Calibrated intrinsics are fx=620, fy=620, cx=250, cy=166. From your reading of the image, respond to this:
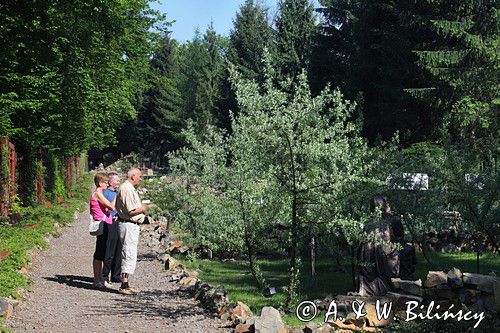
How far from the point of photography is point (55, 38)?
800 inches

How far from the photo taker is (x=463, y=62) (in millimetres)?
26812

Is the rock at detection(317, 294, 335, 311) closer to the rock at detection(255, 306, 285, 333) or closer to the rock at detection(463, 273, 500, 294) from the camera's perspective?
the rock at detection(255, 306, 285, 333)

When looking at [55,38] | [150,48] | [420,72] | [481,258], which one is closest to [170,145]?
[150,48]

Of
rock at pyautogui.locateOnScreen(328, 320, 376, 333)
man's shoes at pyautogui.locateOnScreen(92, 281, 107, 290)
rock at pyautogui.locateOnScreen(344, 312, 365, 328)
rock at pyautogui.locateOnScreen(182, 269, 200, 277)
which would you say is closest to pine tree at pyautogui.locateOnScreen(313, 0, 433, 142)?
rock at pyautogui.locateOnScreen(182, 269, 200, 277)

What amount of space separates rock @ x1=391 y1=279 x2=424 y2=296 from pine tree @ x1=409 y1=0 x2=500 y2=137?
668 inches

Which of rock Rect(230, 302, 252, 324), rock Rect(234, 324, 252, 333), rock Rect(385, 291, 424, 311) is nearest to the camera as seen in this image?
rock Rect(234, 324, 252, 333)

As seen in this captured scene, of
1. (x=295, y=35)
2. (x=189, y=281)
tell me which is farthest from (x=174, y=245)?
(x=295, y=35)

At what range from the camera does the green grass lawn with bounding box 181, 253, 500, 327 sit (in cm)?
1011

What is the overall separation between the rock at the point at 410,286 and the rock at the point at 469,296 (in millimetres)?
589

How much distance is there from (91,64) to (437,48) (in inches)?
595

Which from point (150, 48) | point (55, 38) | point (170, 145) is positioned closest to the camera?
point (55, 38)

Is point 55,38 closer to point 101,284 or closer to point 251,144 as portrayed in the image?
point 101,284

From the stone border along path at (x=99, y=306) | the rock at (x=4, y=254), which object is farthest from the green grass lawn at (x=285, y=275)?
the rock at (x=4, y=254)

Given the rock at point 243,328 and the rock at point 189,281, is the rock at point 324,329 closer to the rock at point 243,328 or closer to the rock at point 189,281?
the rock at point 243,328
